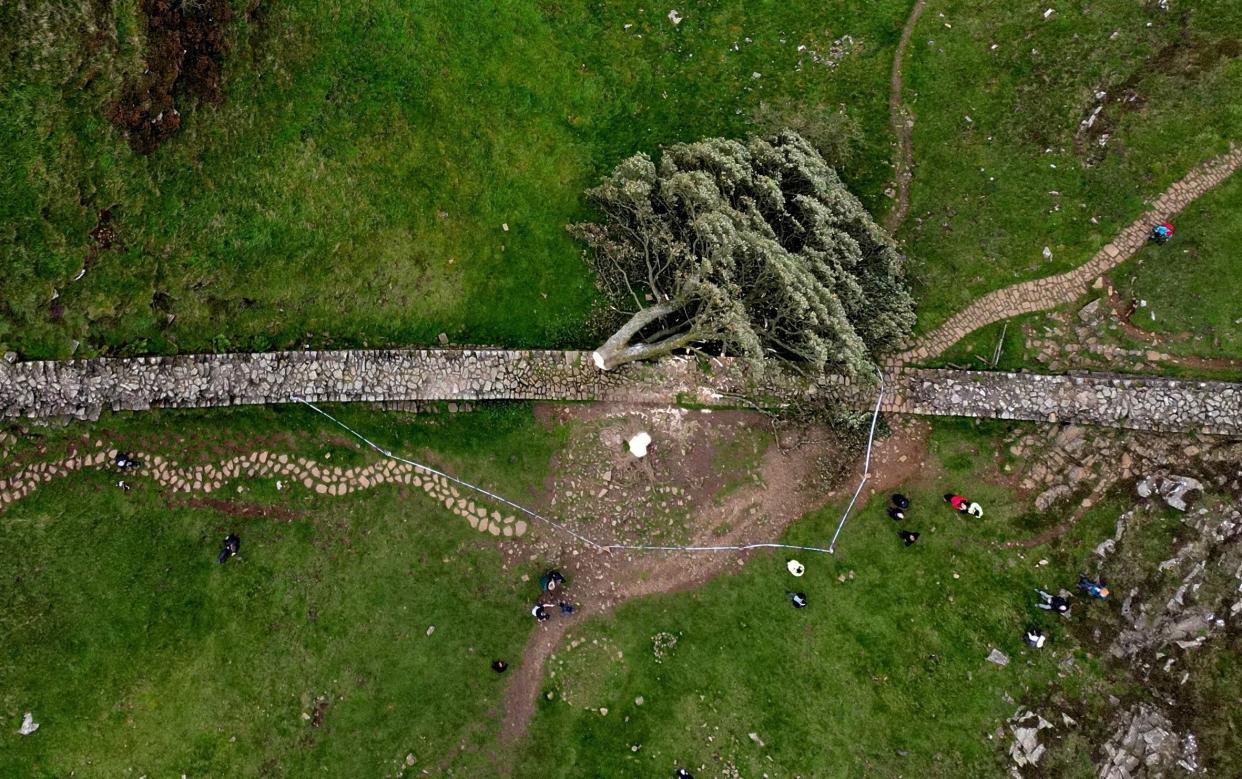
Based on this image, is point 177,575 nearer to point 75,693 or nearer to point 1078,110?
point 75,693

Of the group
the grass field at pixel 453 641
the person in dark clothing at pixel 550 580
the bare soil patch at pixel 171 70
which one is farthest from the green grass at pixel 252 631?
the bare soil patch at pixel 171 70

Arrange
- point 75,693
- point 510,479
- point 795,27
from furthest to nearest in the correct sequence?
point 795,27
point 510,479
point 75,693

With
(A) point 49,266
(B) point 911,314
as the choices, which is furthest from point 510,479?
(A) point 49,266

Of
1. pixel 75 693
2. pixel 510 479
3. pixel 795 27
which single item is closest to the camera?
pixel 75 693

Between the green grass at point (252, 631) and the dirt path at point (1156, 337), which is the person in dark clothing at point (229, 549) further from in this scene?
the dirt path at point (1156, 337)

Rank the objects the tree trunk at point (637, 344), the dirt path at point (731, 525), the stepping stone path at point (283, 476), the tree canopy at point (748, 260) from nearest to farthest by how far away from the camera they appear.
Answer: the tree canopy at point (748, 260), the tree trunk at point (637, 344), the stepping stone path at point (283, 476), the dirt path at point (731, 525)

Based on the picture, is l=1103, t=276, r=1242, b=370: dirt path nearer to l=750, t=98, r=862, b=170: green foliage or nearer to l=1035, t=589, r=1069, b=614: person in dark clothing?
l=1035, t=589, r=1069, b=614: person in dark clothing

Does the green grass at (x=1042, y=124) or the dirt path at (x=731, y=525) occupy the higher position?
the green grass at (x=1042, y=124)

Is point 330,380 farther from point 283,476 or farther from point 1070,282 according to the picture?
point 1070,282
